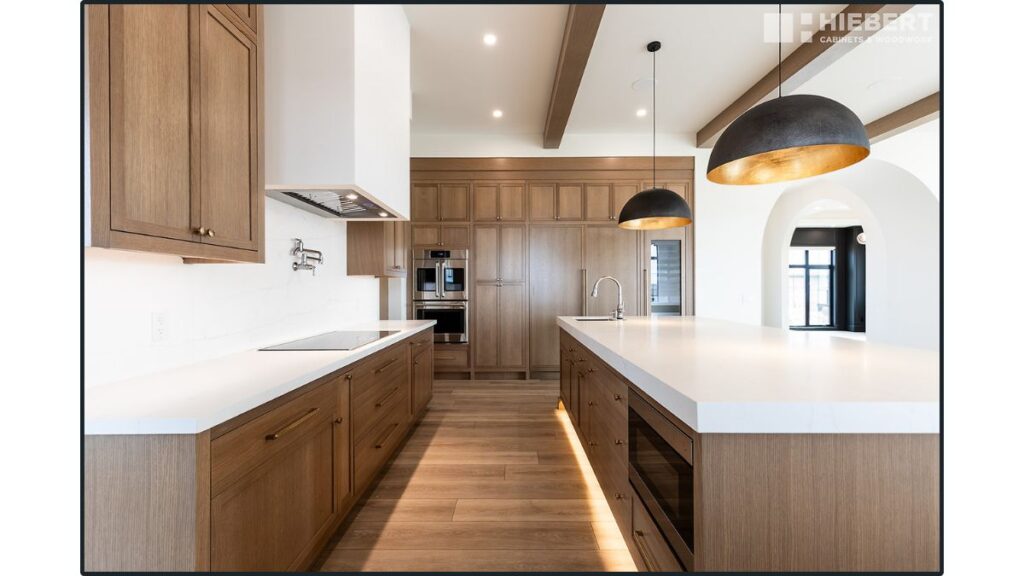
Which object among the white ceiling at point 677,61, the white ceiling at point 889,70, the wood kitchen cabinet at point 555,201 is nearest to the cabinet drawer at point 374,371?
the white ceiling at point 677,61

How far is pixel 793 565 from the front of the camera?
2.97 feet

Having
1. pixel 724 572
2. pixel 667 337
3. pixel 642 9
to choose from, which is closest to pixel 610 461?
pixel 667 337

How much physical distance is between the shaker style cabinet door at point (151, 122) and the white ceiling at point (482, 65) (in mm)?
1828

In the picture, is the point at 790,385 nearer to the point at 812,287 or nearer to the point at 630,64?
the point at 630,64

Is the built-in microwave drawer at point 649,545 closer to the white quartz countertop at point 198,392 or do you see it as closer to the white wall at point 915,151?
the white quartz countertop at point 198,392

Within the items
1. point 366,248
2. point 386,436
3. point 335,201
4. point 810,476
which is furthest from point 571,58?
point 810,476

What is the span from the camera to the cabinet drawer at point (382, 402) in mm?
1947

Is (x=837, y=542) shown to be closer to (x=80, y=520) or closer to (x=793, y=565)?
(x=793, y=565)

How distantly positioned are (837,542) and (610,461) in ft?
3.09

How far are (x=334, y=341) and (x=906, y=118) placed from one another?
228 inches

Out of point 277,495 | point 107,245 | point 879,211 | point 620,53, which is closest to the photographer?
point 107,245

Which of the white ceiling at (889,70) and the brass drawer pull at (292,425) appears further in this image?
the white ceiling at (889,70)

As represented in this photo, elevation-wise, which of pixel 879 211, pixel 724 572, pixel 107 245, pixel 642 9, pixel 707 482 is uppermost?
pixel 642 9

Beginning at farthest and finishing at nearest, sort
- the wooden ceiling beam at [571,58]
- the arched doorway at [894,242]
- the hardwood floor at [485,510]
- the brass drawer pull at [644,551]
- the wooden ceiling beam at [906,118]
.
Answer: the arched doorway at [894,242]
the wooden ceiling beam at [906,118]
the wooden ceiling beam at [571,58]
the hardwood floor at [485,510]
the brass drawer pull at [644,551]
